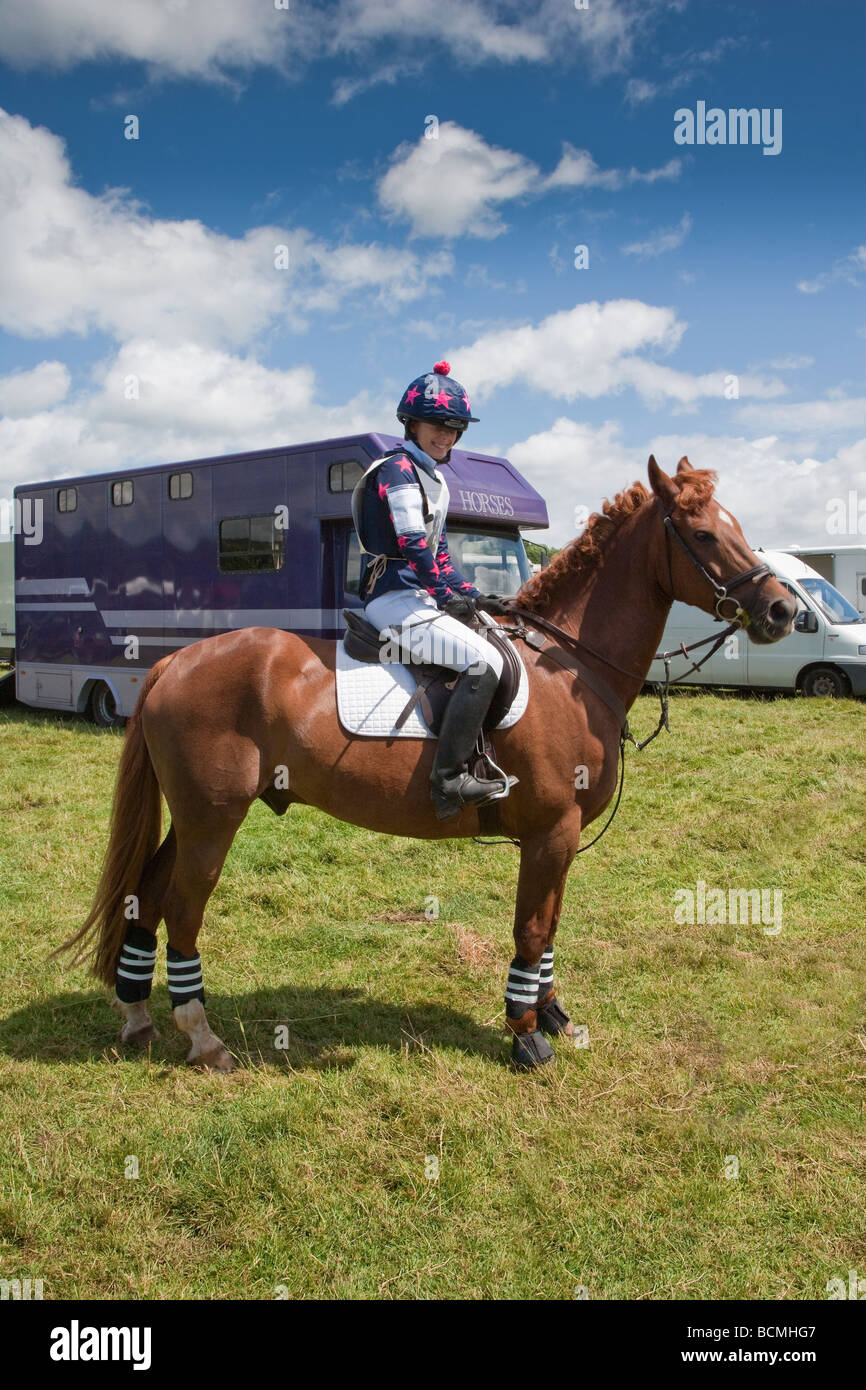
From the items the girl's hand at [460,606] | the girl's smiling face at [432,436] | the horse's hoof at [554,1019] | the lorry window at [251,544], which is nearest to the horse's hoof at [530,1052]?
the horse's hoof at [554,1019]

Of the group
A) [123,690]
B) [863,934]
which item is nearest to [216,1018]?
[863,934]

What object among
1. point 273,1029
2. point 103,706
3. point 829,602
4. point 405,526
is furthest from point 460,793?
point 829,602

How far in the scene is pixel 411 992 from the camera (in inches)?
200

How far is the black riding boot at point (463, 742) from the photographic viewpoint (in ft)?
13.4

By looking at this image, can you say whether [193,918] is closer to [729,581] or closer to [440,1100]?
[440,1100]

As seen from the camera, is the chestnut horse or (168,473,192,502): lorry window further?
(168,473,192,502): lorry window

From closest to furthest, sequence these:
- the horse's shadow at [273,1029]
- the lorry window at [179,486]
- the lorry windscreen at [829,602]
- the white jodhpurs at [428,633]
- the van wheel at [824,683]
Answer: the white jodhpurs at [428,633] < the horse's shadow at [273,1029] < the lorry window at [179,486] < the van wheel at [824,683] < the lorry windscreen at [829,602]

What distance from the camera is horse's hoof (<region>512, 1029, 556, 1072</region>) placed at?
4207 millimetres

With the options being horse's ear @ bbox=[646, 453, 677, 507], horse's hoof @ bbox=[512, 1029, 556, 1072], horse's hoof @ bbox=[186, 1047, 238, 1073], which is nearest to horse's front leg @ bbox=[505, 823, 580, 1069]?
horse's hoof @ bbox=[512, 1029, 556, 1072]

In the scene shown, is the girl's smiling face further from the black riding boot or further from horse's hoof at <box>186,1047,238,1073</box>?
horse's hoof at <box>186,1047,238,1073</box>

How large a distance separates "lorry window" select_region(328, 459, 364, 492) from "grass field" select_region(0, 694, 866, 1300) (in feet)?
17.8

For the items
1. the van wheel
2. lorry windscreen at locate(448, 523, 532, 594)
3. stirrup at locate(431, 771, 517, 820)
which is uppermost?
lorry windscreen at locate(448, 523, 532, 594)

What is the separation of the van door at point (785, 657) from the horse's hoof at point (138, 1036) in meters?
13.5

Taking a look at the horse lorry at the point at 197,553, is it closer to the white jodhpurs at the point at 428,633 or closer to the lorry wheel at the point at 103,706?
the lorry wheel at the point at 103,706
